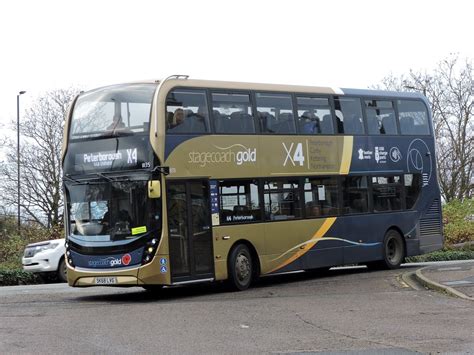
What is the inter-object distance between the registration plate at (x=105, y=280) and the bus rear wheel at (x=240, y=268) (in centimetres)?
253

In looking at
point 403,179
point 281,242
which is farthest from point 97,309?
point 403,179

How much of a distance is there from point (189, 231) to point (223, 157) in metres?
1.78

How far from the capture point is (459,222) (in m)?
38.3

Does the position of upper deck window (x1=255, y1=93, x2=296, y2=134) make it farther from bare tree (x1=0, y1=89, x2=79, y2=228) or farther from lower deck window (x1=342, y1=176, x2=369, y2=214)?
bare tree (x1=0, y1=89, x2=79, y2=228)

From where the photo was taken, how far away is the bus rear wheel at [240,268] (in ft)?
52.2

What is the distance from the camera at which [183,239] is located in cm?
1501

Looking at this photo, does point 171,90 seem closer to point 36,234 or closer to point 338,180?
point 338,180

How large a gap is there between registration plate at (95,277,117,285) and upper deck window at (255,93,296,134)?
4.76 m

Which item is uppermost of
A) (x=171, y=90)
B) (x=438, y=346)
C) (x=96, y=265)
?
(x=171, y=90)

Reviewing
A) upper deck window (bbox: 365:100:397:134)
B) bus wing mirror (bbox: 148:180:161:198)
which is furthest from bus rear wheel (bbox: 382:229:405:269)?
bus wing mirror (bbox: 148:180:161:198)

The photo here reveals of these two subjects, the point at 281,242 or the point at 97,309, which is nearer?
the point at 97,309

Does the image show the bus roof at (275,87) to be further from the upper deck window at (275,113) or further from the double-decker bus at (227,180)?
the upper deck window at (275,113)

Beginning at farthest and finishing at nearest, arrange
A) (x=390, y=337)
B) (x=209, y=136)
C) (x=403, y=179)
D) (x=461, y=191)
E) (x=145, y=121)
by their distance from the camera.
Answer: (x=461, y=191)
(x=403, y=179)
(x=209, y=136)
(x=145, y=121)
(x=390, y=337)

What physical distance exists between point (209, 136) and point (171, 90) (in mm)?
1316
